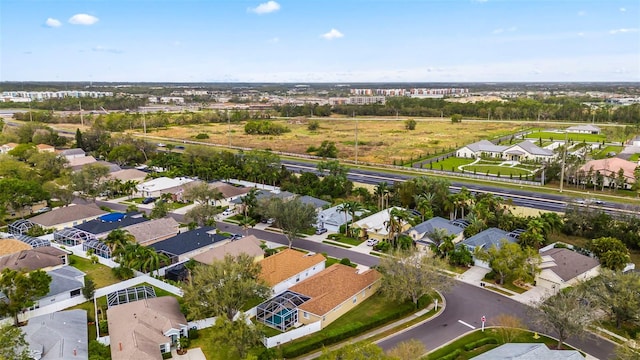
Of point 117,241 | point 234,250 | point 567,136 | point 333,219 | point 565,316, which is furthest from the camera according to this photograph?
point 567,136

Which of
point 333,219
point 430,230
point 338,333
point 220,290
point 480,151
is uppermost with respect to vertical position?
point 480,151

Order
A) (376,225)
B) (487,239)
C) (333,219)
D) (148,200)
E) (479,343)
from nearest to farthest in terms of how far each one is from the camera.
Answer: (479,343), (487,239), (376,225), (333,219), (148,200)

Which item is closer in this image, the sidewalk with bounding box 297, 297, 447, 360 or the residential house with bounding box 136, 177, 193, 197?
the sidewalk with bounding box 297, 297, 447, 360

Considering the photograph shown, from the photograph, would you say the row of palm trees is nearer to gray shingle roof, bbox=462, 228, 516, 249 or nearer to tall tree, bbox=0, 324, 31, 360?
tall tree, bbox=0, 324, 31, 360

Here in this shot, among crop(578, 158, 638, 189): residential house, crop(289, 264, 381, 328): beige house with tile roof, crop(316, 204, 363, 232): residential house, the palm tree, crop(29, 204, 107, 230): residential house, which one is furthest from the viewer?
crop(578, 158, 638, 189): residential house

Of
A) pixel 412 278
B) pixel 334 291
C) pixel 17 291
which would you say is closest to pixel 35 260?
pixel 17 291

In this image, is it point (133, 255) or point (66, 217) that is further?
point (66, 217)

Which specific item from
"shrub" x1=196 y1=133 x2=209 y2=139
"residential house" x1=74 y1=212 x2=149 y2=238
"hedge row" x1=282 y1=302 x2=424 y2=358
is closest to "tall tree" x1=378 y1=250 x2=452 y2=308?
"hedge row" x1=282 y1=302 x2=424 y2=358

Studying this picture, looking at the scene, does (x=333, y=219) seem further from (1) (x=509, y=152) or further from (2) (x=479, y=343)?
(1) (x=509, y=152)
